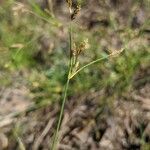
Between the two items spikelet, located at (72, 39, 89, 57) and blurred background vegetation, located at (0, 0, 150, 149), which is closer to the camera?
spikelet, located at (72, 39, 89, 57)

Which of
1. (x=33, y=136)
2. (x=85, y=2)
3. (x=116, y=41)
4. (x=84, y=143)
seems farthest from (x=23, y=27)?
(x=84, y=143)

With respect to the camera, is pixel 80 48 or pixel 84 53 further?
pixel 84 53

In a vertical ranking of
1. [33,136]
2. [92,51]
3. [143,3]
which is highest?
[143,3]

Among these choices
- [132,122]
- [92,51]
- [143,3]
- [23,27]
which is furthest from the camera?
[23,27]

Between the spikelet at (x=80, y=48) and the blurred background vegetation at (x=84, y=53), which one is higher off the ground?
the spikelet at (x=80, y=48)

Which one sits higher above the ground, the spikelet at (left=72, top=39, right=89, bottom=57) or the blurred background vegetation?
the spikelet at (left=72, top=39, right=89, bottom=57)

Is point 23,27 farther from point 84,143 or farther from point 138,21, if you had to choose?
point 84,143

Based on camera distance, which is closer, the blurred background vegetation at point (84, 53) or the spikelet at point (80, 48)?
Answer: the spikelet at point (80, 48)

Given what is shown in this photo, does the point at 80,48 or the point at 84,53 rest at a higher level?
the point at 80,48
